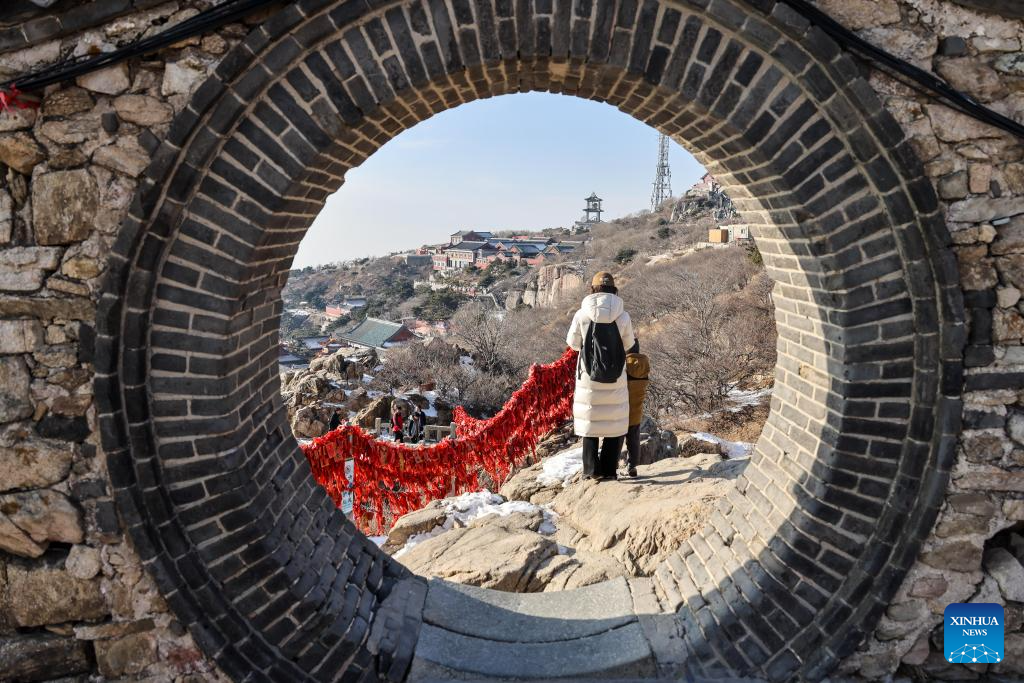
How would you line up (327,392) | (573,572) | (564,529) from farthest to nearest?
(327,392) < (564,529) < (573,572)

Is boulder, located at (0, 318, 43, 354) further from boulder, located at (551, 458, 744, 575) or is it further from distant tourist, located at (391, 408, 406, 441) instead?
distant tourist, located at (391, 408, 406, 441)

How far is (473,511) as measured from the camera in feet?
18.3

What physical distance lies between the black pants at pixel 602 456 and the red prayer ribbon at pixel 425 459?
1798mm

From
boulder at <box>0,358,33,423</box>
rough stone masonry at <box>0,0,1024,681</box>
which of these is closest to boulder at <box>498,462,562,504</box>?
rough stone masonry at <box>0,0,1024,681</box>

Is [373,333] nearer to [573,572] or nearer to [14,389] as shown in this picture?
[573,572]

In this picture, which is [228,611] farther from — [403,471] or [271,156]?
[403,471]

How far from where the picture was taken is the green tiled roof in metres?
45.2

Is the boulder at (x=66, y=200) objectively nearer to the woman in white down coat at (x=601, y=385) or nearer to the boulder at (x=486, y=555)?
the boulder at (x=486, y=555)

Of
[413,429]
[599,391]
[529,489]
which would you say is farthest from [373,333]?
[599,391]

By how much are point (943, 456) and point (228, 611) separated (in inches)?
132

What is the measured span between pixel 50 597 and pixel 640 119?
3.67 m

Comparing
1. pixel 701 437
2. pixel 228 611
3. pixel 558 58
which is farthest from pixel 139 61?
pixel 701 437

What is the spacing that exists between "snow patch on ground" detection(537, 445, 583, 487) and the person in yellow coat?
0.62 m

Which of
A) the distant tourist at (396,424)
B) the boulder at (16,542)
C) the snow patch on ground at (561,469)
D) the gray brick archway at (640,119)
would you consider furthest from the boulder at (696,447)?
the distant tourist at (396,424)
